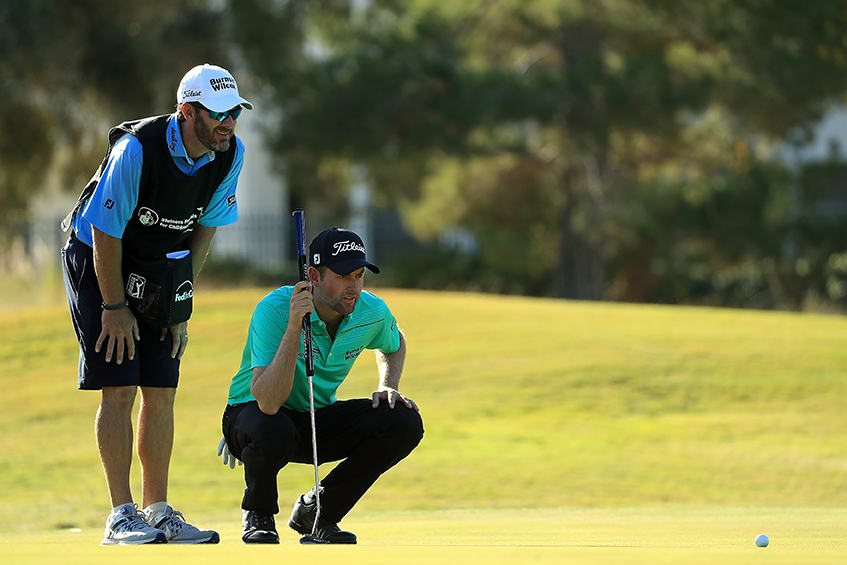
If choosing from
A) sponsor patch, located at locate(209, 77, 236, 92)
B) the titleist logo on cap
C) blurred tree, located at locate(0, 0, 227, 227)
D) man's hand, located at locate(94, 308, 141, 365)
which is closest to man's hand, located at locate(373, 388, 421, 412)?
the titleist logo on cap

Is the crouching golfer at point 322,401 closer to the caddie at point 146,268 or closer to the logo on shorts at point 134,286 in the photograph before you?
the caddie at point 146,268

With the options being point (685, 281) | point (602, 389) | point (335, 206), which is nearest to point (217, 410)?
point (602, 389)

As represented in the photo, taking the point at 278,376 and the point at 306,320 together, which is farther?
the point at 306,320

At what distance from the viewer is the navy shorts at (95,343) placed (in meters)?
6.34

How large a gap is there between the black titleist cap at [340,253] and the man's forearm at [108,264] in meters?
0.84

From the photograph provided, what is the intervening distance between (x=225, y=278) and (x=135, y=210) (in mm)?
20889

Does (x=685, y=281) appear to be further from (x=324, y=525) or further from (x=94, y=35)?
(x=324, y=525)

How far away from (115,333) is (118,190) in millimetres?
630

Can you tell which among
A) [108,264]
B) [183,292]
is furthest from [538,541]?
[108,264]

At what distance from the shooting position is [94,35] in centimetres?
2431

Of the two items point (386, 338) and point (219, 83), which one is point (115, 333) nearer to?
point (219, 83)

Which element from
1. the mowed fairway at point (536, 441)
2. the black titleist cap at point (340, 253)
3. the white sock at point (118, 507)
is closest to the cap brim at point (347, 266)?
the black titleist cap at point (340, 253)

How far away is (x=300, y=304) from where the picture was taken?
6250mm

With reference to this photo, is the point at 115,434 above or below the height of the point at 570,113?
below
